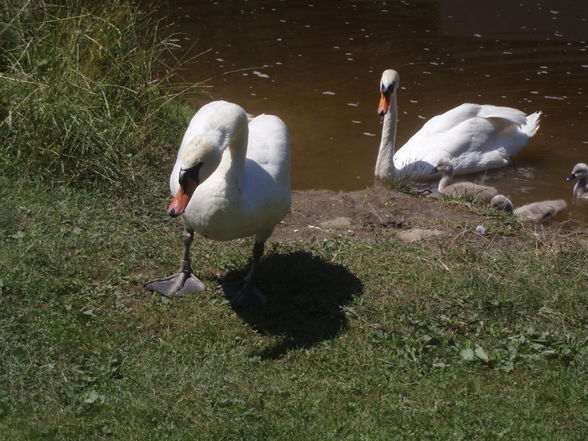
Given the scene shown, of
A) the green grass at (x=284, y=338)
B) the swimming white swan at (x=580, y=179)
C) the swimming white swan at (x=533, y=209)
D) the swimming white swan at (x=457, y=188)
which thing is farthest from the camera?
the swimming white swan at (x=580, y=179)

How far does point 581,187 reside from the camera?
9078 millimetres

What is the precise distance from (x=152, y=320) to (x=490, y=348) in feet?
6.18

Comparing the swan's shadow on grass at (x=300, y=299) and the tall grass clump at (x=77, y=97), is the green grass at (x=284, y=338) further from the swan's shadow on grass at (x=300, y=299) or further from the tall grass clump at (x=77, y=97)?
the tall grass clump at (x=77, y=97)

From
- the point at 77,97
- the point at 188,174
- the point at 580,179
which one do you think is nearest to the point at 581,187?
the point at 580,179

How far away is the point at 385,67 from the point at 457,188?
439cm

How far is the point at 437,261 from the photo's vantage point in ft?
19.2

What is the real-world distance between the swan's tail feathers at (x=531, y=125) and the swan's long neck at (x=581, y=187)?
126cm

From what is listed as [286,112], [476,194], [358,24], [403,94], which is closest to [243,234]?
[476,194]

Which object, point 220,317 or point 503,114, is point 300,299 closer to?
point 220,317

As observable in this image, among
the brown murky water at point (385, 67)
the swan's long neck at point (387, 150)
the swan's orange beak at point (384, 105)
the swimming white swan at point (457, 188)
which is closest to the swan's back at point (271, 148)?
the swimming white swan at point (457, 188)

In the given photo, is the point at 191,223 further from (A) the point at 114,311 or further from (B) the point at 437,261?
(B) the point at 437,261

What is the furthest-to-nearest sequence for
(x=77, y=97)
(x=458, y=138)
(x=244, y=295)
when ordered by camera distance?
(x=458, y=138)
(x=77, y=97)
(x=244, y=295)

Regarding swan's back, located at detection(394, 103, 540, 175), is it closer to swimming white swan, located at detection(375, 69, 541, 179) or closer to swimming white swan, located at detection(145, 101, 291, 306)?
swimming white swan, located at detection(375, 69, 541, 179)

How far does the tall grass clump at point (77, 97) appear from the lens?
6570mm
